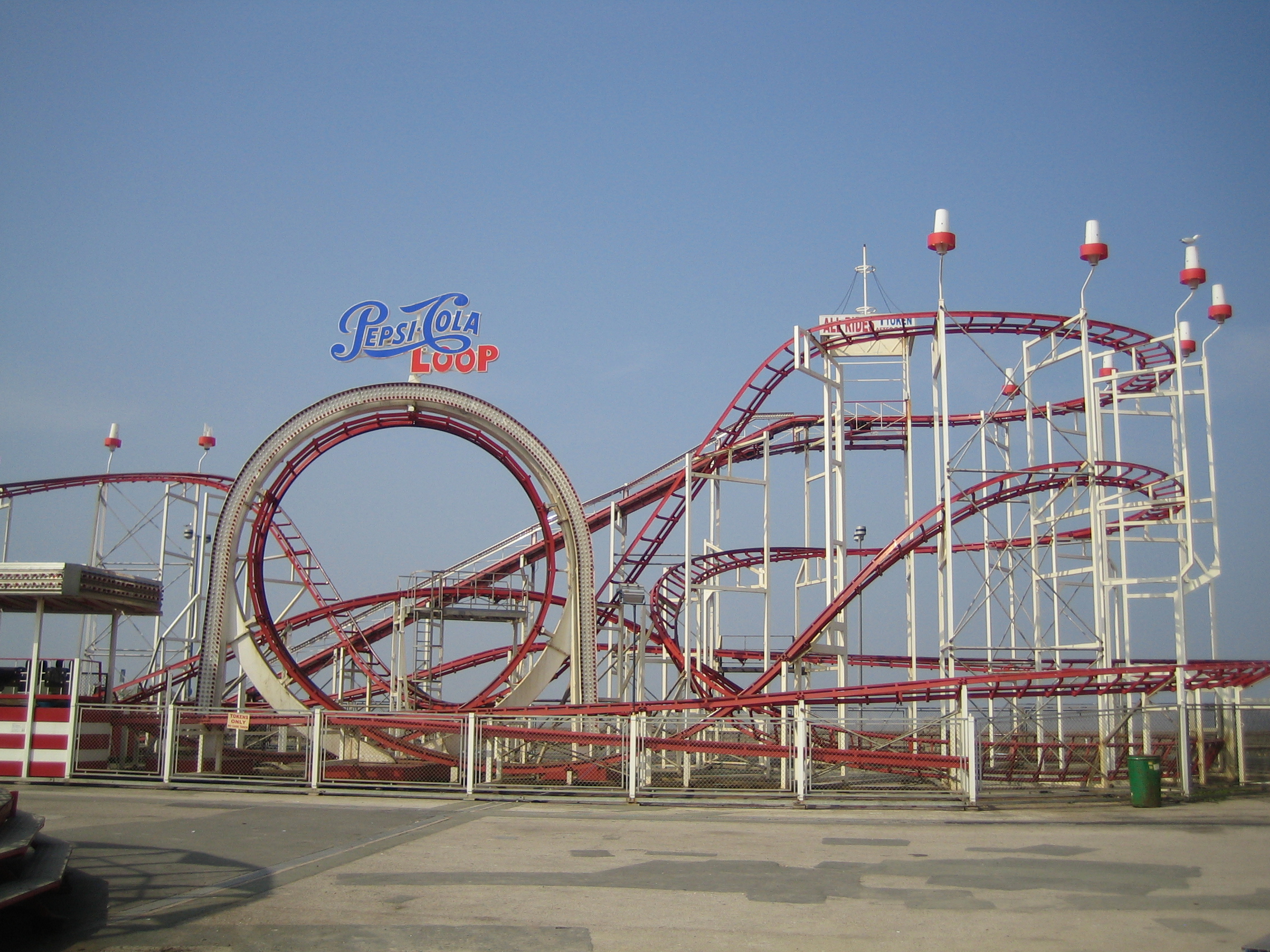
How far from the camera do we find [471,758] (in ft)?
59.0

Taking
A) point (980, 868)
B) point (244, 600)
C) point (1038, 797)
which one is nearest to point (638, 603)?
point (244, 600)

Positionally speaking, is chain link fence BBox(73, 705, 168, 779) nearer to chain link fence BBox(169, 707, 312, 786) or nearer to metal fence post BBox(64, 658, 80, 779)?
metal fence post BBox(64, 658, 80, 779)

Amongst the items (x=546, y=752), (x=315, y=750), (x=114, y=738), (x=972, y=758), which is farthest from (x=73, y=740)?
(x=972, y=758)

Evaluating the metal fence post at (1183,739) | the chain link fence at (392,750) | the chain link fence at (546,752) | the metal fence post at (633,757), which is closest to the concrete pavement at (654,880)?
the metal fence post at (1183,739)

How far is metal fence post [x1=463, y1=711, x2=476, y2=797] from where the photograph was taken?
58.6 ft

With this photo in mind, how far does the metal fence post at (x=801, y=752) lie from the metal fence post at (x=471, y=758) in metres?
5.15

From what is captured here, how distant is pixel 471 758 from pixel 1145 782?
1026 centimetres

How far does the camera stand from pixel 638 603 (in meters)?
27.3

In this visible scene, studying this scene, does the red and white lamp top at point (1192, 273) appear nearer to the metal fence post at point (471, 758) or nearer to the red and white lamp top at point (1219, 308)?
the red and white lamp top at point (1219, 308)

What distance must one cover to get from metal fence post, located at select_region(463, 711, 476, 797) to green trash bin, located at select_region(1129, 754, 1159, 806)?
1001 centimetres

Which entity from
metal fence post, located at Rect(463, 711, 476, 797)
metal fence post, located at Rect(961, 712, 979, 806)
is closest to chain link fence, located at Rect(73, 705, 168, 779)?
metal fence post, located at Rect(463, 711, 476, 797)

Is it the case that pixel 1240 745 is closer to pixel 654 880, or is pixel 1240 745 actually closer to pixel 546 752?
pixel 546 752

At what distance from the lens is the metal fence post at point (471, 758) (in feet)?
58.6

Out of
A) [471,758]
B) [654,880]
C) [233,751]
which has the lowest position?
[654,880]
